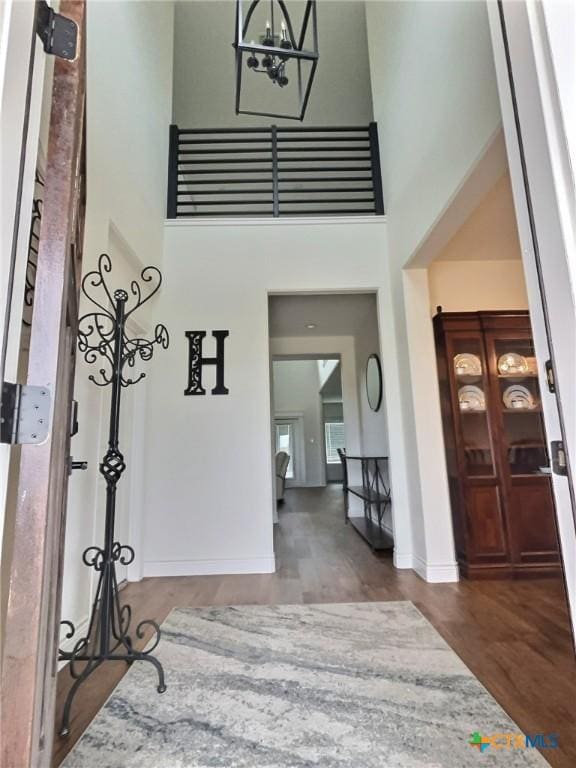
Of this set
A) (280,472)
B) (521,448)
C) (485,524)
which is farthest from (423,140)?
(280,472)

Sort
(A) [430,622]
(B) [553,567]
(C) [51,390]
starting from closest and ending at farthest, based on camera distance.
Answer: (C) [51,390], (A) [430,622], (B) [553,567]

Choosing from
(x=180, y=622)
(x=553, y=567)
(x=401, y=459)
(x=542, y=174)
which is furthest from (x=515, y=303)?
(x=180, y=622)

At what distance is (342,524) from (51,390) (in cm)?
530

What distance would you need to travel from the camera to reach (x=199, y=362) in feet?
11.9

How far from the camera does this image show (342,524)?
18.1 feet

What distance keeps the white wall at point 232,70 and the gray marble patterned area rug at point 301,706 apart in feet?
18.4

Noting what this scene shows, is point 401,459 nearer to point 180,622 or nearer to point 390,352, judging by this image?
point 390,352

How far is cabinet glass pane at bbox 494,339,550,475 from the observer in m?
3.26

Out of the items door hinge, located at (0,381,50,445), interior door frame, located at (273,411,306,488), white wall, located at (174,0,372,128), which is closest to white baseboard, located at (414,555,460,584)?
door hinge, located at (0,381,50,445)

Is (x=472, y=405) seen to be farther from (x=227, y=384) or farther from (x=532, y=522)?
(x=227, y=384)

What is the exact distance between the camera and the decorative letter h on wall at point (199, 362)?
359 cm

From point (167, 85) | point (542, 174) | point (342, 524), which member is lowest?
point (342, 524)

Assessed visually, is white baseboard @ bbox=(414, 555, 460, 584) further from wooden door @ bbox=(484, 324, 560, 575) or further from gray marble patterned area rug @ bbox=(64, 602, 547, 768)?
gray marble patterned area rug @ bbox=(64, 602, 547, 768)

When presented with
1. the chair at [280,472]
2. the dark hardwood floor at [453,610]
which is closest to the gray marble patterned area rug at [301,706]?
the dark hardwood floor at [453,610]
